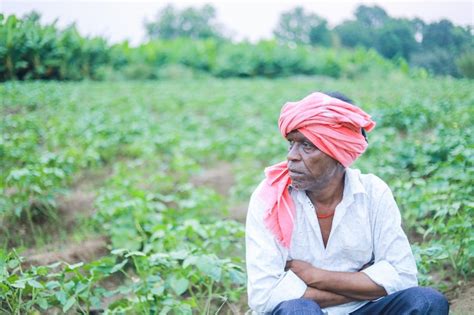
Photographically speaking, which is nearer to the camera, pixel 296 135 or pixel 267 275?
pixel 267 275

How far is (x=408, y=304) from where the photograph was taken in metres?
2.06

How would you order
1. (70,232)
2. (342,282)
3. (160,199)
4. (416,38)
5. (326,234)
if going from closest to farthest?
(342,282)
(326,234)
(70,232)
(416,38)
(160,199)

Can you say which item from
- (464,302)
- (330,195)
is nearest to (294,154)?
(330,195)

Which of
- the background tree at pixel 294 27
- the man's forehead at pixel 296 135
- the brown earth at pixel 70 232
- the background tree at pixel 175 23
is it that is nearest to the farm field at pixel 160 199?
the brown earth at pixel 70 232

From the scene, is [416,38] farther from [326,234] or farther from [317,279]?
[317,279]

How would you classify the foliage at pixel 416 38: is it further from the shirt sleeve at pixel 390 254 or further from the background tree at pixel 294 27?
the background tree at pixel 294 27

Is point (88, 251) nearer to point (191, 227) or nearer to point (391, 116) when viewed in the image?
point (191, 227)

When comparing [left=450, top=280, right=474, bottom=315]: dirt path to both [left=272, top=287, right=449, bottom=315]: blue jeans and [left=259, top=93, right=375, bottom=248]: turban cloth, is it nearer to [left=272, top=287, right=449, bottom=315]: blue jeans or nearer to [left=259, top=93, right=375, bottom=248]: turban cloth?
[left=272, top=287, right=449, bottom=315]: blue jeans

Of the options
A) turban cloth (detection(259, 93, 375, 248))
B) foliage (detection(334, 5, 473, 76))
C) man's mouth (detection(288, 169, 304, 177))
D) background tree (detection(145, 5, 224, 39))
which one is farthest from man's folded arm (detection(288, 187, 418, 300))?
background tree (detection(145, 5, 224, 39))

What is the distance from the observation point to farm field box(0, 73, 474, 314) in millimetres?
2877

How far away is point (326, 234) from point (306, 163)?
0.36m

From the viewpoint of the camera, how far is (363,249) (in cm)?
223

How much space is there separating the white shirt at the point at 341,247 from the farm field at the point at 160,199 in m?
0.66

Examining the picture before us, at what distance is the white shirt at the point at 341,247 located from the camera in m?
2.12
